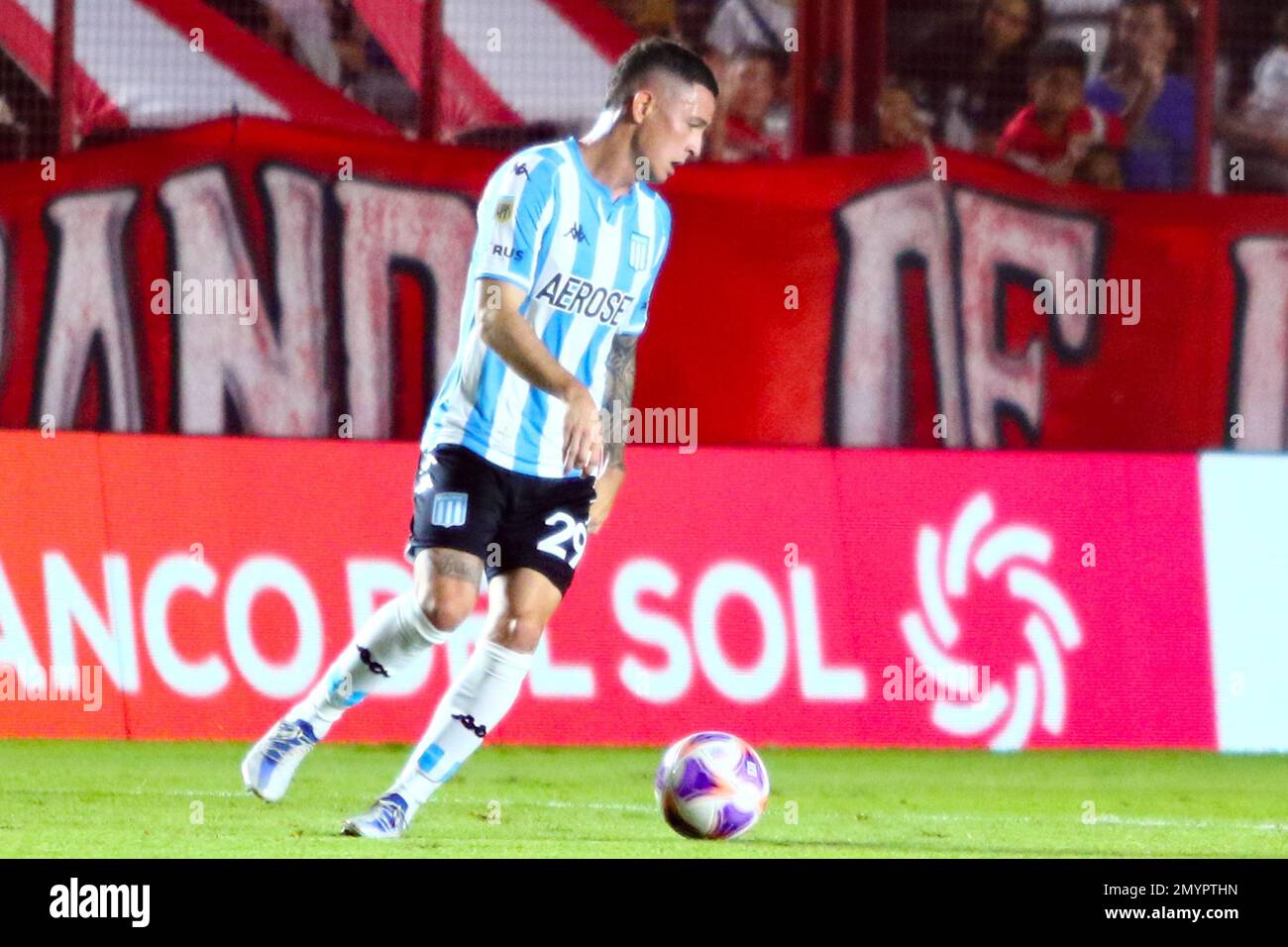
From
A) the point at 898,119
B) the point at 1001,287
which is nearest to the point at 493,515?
the point at 1001,287

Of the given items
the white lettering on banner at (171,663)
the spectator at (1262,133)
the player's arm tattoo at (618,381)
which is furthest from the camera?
the spectator at (1262,133)

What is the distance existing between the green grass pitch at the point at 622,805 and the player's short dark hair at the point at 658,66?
195 cm

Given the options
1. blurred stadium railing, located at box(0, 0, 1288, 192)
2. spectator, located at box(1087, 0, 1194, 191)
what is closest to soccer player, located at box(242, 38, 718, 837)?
blurred stadium railing, located at box(0, 0, 1288, 192)

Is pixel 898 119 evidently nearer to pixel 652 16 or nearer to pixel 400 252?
pixel 652 16

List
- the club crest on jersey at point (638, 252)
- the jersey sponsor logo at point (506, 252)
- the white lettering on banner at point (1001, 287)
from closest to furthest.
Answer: the jersey sponsor logo at point (506, 252) < the club crest on jersey at point (638, 252) < the white lettering on banner at point (1001, 287)

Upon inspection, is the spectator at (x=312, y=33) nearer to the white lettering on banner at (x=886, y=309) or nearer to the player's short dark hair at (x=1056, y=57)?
the white lettering on banner at (x=886, y=309)

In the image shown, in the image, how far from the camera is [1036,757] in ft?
29.1

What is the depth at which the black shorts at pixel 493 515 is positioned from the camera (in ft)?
20.0

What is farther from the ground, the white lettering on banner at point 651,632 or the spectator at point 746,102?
the spectator at point 746,102

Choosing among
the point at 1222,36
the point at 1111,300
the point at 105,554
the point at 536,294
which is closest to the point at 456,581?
the point at 536,294

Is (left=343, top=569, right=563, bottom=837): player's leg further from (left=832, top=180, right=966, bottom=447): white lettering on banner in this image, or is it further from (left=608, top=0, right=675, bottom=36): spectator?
(left=608, top=0, right=675, bottom=36): spectator

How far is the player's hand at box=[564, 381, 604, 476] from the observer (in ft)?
18.6

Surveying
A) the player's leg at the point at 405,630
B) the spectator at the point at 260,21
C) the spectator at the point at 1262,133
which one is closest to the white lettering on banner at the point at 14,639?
the player's leg at the point at 405,630

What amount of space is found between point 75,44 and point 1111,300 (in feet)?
16.2
